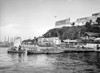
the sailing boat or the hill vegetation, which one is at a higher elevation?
the hill vegetation

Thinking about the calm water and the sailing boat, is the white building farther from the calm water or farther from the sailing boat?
the calm water

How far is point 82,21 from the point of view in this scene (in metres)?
170

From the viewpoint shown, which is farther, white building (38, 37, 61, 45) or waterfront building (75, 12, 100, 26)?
waterfront building (75, 12, 100, 26)

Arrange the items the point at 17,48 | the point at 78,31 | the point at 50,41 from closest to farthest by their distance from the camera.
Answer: the point at 17,48
the point at 50,41
the point at 78,31

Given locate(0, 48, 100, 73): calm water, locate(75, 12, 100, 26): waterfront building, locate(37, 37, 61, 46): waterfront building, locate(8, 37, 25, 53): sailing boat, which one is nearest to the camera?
locate(0, 48, 100, 73): calm water

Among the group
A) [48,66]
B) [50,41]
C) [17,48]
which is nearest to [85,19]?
[50,41]

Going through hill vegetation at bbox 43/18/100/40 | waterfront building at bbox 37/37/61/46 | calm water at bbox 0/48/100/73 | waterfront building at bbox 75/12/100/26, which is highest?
waterfront building at bbox 75/12/100/26

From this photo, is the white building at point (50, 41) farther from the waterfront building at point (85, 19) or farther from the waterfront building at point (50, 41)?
the waterfront building at point (85, 19)

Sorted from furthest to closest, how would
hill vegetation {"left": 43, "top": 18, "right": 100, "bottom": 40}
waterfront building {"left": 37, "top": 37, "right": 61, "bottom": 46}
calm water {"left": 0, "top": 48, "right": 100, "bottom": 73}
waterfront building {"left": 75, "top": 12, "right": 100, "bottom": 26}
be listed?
waterfront building {"left": 75, "top": 12, "right": 100, "bottom": 26} → hill vegetation {"left": 43, "top": 18, "right": 100, "bottom": 40} → waterfront building {"left": 37, "top": 37, "right": 61, "bottom": 46} → calm water {"left": 0, "top": 48, "right": 100, "bottom": 73}

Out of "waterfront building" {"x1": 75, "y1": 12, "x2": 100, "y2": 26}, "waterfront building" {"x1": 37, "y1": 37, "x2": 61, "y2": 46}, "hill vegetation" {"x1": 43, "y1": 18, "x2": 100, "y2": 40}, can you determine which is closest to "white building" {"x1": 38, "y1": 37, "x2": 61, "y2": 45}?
"waterfront building" {"x1": 37, "y1": 37, "x2": 61, "y2": 46}

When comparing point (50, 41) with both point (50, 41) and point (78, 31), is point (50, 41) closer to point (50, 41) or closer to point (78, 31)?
point (50, 41)

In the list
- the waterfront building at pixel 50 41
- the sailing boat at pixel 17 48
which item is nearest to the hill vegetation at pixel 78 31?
the waterfront building at pixel 50 41

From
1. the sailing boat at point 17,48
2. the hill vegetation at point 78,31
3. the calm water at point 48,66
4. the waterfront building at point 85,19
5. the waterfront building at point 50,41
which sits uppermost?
the waterfront building at point 85,19

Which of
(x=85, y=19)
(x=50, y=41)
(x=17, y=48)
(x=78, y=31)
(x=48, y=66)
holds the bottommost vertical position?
(x=48, y=66)
